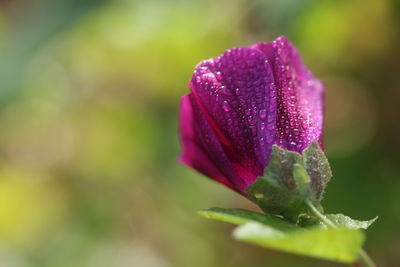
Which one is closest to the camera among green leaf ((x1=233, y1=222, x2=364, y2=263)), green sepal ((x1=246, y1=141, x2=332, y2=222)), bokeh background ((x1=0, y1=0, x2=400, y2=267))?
green leaf ((x1=233, y1=222, x2=364, y2=263))

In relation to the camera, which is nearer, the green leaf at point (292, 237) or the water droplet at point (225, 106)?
the green leaf at point (292, 237)

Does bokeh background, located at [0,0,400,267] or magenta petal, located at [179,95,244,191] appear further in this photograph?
bokeh background, located at [0,0,400,267]

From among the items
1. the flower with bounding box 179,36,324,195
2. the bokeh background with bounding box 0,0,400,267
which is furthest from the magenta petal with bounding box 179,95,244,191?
the bokeh background with bounding box 0,0,400,267

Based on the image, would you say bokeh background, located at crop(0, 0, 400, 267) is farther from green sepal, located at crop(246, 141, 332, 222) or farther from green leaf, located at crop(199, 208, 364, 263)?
green leaf, located at crop(199, 208, 364, 263)

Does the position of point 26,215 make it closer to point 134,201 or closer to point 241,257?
point 134,201

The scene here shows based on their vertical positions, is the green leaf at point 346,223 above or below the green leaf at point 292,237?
below

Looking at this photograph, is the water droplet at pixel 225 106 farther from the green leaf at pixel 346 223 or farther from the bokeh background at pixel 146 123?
the bokeh background at pixel 146 123

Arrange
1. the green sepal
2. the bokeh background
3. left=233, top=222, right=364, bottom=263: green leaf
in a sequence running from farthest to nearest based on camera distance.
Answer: the bokeh background, the green sepal, left=233, top=222, right=364, bottom=263: green leaf

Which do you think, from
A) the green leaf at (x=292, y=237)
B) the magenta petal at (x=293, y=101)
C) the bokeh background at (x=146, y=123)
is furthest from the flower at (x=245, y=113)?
the bokeh background at (x=146, y=123)
